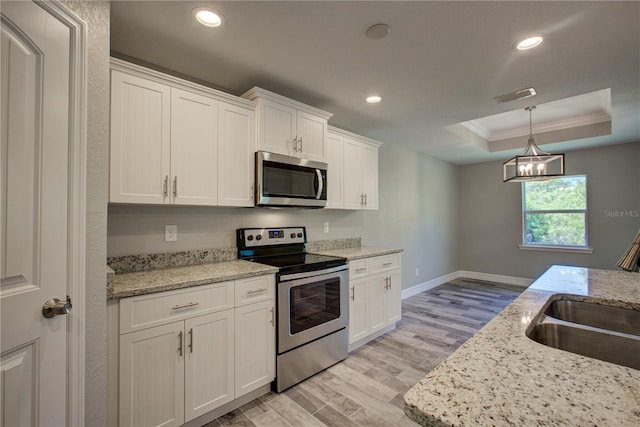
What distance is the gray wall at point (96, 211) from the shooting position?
4.43 ft

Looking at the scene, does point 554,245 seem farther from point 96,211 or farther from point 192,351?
point 96,211

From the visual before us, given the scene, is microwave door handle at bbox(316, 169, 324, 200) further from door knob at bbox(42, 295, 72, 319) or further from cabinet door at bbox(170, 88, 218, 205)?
door knob at bbox(42, 295, 72, 319)

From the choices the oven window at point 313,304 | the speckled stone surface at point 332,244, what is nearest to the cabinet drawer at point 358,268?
the oven window at point 313,304

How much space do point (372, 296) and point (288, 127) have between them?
1.82 meters

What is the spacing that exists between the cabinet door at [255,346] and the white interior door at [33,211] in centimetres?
91

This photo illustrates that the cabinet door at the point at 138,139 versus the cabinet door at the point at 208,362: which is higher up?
the cabinet door at the point at 138,139

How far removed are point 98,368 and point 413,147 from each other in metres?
4.41

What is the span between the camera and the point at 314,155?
8.90 ft

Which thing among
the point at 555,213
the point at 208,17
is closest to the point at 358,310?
the point at 208,17

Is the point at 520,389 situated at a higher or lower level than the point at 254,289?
higher

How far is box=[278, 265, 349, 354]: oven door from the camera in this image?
2.16 meters

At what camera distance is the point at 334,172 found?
3.00 metres

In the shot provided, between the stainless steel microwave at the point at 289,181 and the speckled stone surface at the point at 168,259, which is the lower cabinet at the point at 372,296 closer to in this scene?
the stainless steel microwave at the point at 289,181

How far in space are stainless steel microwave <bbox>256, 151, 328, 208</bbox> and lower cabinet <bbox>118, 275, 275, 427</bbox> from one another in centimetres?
68
